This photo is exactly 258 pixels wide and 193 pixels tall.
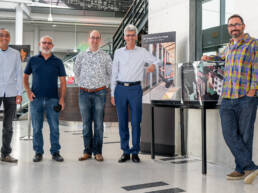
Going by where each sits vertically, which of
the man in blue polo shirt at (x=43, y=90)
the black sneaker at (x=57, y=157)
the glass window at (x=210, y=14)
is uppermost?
the glass window at (x=210, y=14)

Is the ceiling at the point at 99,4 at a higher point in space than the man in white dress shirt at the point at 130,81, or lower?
higher

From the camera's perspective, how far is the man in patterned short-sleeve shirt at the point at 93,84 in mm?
3847

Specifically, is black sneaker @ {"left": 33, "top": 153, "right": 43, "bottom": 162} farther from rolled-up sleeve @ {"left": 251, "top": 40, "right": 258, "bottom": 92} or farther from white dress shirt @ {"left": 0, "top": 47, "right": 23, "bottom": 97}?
rolled-up sleeve @ {"left": 251, "top": 40, "right": 258, "bottom": 92}

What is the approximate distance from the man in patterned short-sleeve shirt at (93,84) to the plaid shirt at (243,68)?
60.7 inches

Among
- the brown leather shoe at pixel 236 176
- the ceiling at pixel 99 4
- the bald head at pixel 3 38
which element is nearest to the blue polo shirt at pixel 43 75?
the bald head at pixel 3 38

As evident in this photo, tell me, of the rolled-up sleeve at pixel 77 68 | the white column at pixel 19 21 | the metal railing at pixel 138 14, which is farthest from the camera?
the white column at pixel 19 21

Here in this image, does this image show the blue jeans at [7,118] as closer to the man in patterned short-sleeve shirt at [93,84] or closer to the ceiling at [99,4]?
the man in patterned short-sleeve shirt at [93,84]

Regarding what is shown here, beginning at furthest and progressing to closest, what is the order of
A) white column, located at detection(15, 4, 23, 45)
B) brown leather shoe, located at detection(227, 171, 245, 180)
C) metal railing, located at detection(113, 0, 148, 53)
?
white column, located at detection(15, 4, 23, 45), metal railing, located at detection(113, 0, 148, 53), brown leather shoe, located at detection(227, 171, 245, 180)

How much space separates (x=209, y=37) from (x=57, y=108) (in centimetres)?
208

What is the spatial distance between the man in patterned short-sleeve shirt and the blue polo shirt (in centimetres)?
29

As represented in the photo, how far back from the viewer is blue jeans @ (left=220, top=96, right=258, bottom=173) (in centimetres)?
291

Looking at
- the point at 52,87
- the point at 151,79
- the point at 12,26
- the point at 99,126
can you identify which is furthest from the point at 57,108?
the point at 12,26

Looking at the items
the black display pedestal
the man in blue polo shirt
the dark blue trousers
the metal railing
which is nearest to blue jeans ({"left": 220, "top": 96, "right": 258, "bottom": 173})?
the dark blue trousers

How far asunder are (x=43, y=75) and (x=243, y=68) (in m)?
2.22
